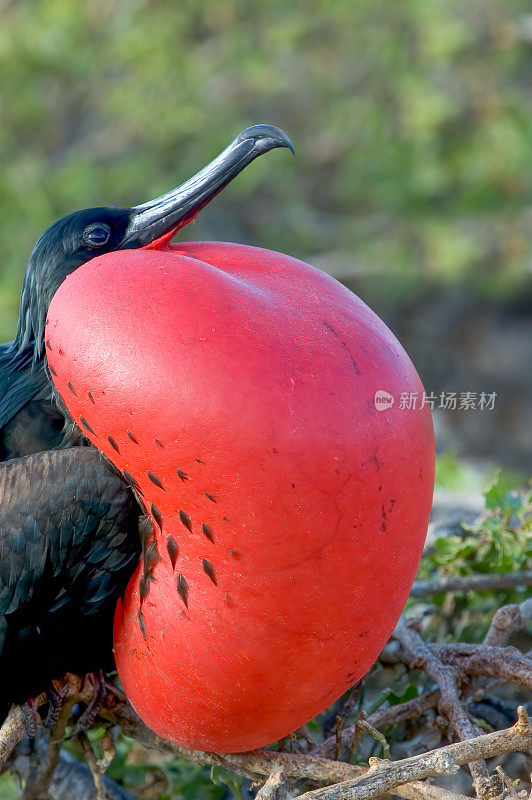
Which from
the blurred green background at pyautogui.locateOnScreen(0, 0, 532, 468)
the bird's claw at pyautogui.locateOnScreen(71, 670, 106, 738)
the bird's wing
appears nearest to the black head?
the bird's wing

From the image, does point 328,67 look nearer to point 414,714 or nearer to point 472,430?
point 472,430

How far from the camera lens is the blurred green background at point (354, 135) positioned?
8664mm

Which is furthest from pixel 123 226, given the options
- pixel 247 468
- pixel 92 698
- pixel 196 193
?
pixel 92 698

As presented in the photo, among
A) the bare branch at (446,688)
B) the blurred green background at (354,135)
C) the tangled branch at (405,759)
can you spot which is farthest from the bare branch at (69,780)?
the blurred green background at (354,135)

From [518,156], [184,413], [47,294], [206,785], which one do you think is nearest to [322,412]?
[184,413]

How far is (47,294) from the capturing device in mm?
1596

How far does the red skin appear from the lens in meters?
1.18

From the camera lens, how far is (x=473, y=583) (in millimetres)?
1950

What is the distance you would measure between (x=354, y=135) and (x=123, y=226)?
976 cm

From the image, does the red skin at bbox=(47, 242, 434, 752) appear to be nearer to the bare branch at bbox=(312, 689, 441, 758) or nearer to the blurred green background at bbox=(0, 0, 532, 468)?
the bare branch at bbox=(312, 689, 441, 758)

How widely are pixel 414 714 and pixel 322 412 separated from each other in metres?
0.67

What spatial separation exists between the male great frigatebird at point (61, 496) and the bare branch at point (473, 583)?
0.68 meters

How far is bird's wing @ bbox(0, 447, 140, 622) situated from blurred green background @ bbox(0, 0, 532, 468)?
6.97 meters

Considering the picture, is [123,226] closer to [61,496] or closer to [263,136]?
[263,136]
